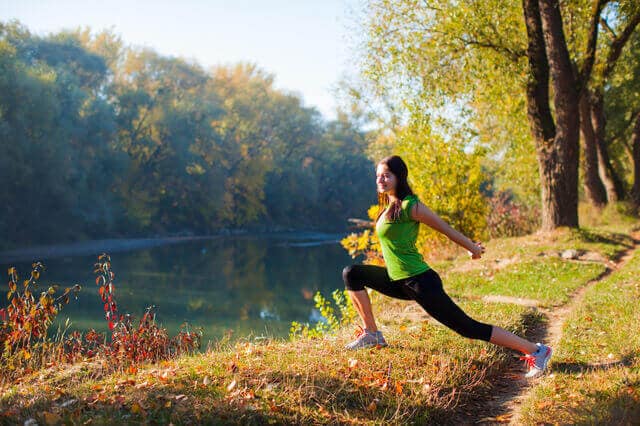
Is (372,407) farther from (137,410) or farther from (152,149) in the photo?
(152,149)

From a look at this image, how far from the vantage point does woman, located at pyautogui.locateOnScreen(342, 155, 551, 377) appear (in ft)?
17.6

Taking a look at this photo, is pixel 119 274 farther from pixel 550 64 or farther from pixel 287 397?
pixel 287 397

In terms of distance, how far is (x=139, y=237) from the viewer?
152 feet

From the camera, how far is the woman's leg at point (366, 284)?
5.70m

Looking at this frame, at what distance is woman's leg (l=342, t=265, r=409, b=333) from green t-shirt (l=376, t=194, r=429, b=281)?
208 millimetres

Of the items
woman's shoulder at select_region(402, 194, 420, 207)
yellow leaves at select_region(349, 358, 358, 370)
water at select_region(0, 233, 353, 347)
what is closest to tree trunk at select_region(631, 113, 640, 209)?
water at select_region(0, 233, 353, 347)

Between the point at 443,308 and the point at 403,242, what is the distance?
63cm

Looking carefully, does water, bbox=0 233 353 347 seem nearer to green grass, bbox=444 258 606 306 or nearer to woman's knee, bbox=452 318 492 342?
green grass, bbox=444 258 606 306

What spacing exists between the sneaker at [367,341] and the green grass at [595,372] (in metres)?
1.49

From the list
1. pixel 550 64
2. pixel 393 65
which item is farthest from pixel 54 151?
pixel 550 64

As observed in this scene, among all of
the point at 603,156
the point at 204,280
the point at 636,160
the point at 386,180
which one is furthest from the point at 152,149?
the point at 386,180

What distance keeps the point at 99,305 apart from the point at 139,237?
2795 cm

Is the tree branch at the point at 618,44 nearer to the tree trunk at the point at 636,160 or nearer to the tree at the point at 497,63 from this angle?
the tree at the point at 497,63

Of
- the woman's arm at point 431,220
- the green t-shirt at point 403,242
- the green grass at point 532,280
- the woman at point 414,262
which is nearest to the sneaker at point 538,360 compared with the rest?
the woman at point 414,262
